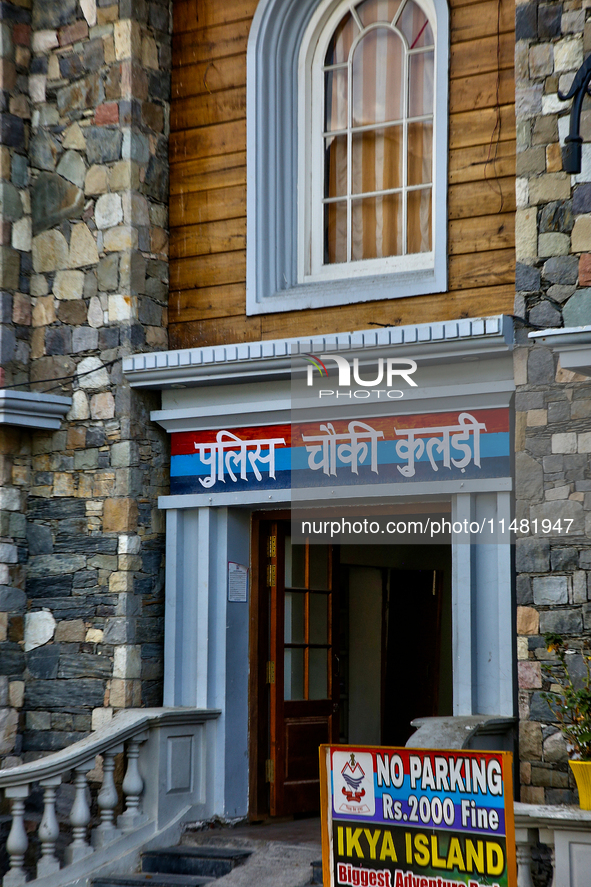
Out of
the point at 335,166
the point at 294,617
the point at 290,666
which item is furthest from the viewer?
the point at 294,617

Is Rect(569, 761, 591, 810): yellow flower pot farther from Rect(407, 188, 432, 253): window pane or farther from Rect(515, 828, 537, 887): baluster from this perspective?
Rect(407, 188, 432, 253): window pane

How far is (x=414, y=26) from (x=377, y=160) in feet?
2.83

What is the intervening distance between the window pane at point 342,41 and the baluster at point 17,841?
4.96m

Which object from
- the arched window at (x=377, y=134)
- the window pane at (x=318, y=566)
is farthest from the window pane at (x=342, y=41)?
Answer: the window pane at (x=318, y=566)

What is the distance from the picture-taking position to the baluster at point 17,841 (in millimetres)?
6352

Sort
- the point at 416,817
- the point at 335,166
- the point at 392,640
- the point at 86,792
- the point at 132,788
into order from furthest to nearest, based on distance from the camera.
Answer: the point at 392,640 → the point at 335,166 → the point at 132,788 → the point at 86,792 → the point at 416,817

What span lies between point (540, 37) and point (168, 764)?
4763mm

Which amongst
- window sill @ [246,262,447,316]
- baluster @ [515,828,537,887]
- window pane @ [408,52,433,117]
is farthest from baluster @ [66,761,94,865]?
window pane @ [408,52,433,117]

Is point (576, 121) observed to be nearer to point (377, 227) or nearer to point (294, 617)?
point (377, 227)

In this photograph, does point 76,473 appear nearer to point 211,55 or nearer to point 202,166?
point 202,166

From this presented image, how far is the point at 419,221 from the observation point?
24.3 feet

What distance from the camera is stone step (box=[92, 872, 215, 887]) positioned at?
6.55m

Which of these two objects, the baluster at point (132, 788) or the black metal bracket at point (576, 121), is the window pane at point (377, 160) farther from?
the baluster at point (132, 788)

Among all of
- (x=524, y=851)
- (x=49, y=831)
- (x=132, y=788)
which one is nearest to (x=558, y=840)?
(x=524, y=851)
